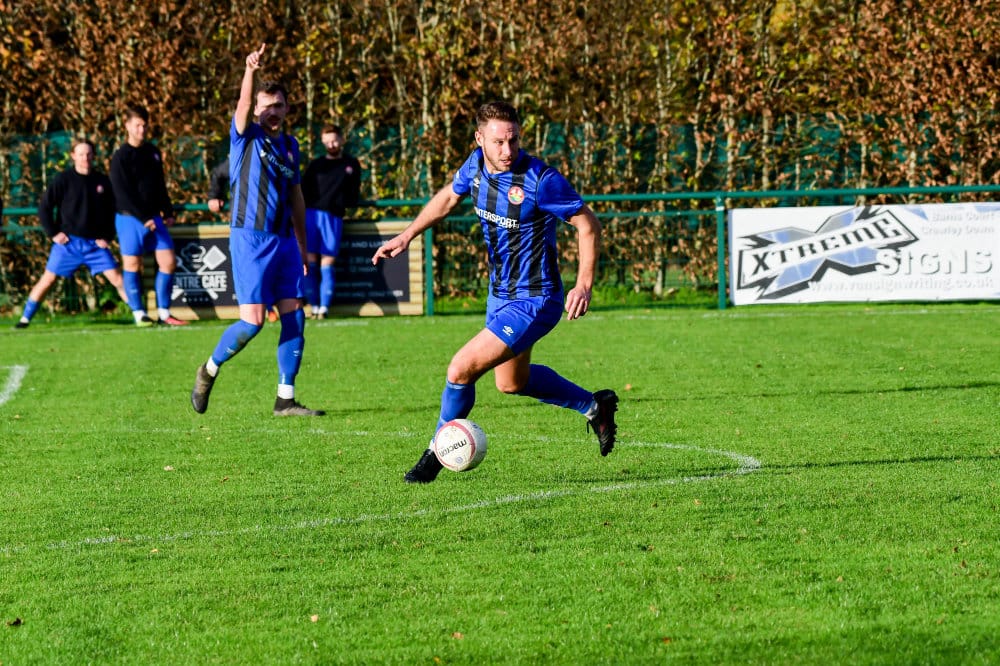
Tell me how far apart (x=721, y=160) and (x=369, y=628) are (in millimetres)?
17275

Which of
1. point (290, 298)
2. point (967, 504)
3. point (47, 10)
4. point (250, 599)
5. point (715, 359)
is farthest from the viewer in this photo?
point (47, 10)

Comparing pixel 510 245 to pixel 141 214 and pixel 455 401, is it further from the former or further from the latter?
pixel 141 214

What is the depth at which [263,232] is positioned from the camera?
967 cm

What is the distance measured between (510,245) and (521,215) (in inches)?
7.6

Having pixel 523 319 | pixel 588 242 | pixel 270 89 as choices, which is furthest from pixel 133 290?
pixel 588 242

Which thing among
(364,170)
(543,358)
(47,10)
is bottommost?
(543,358)

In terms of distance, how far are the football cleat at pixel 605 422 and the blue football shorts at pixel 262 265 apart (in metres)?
2.96

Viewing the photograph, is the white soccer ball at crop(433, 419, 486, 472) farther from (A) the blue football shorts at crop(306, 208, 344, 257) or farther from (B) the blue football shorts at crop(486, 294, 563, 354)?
(A) the blue football shorts at crop(306, 208, 344, 257)

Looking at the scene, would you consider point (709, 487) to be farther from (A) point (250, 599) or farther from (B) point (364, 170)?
(B) point (364, 170)

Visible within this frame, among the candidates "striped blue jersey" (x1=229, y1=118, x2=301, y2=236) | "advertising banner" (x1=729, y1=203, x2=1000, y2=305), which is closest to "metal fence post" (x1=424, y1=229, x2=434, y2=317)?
"advertising banner" (x1=729, y1=203, x2=1000, y2=305)

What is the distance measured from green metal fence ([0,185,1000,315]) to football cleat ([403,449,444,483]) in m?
10.8

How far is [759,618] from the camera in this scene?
4.57 metres

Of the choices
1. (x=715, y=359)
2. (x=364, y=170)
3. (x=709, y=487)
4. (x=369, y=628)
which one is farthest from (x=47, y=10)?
(x=369, y=628)

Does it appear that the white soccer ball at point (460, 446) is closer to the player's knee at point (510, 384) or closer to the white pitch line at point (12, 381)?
the player's knee at point (510, 384)
